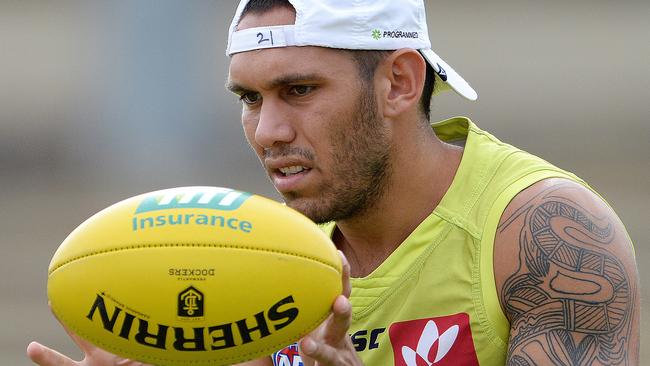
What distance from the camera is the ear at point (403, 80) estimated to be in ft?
16.3

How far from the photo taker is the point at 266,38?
189 inches

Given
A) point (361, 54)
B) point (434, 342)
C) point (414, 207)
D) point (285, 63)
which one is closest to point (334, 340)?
point (434, 342)

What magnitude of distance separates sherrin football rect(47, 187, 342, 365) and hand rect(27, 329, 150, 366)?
0.89 ft

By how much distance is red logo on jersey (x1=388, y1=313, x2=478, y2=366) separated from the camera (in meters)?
4.57

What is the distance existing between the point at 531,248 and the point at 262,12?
1448mm

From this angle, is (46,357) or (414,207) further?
(414,207)

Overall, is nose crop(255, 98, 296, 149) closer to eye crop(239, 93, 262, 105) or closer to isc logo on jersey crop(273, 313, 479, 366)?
eye crop(239, 93, 262, 105)

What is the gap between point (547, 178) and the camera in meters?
4.64

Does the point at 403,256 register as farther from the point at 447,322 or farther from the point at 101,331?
the point at 101,331

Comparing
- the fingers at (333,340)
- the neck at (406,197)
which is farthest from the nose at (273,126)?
the fingers at (333,340)

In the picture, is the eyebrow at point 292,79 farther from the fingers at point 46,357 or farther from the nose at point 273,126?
the fingers at point 46,357

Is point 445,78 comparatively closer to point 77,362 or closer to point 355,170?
point 355,170

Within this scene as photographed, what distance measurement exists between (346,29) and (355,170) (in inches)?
21.7

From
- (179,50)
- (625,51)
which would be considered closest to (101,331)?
(179,50)
